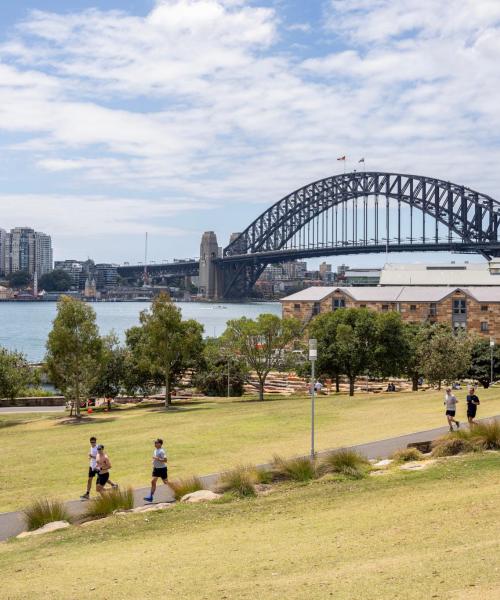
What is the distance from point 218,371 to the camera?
53.5 metres

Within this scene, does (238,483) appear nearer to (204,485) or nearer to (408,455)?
(204,485)

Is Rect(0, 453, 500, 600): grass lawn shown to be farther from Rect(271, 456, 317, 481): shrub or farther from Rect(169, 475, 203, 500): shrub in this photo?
Rect(169, 475, 203, 500): shrub

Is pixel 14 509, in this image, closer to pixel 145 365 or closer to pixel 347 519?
pixel 347 519

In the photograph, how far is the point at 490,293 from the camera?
88.9m

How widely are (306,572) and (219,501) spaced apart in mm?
5251

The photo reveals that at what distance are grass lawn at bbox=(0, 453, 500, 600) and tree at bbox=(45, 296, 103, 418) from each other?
26944mm

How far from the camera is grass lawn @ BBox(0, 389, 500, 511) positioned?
20.8 m

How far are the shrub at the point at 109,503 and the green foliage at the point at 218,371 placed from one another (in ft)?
110

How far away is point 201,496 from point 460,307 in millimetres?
76082

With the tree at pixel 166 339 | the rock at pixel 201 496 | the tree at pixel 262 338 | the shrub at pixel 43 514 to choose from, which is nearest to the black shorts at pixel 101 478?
the shrub at pixel 43 514

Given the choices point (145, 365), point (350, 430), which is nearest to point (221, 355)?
point (145, 365)

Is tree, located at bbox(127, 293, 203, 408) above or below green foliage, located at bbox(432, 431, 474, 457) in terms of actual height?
above

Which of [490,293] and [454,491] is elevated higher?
[490,293]

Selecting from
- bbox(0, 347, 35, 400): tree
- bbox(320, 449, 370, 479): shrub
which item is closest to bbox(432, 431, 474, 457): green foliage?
bbox(320, 449, 370, 479): shrub
